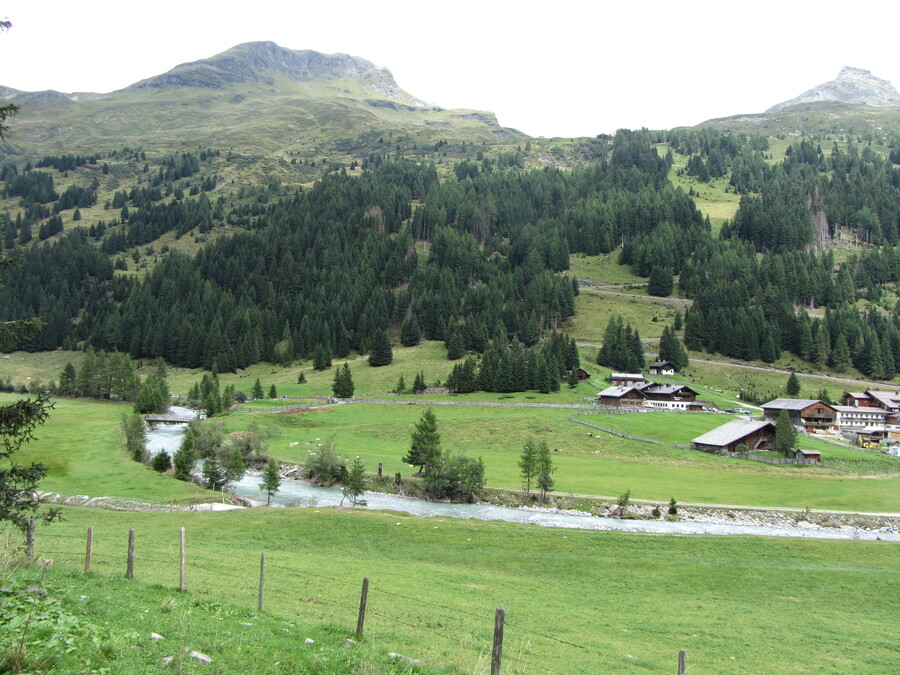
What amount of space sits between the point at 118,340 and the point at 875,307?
228713mm

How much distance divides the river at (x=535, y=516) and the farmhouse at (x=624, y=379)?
6728cm

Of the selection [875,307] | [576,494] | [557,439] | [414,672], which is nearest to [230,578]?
[414,672]

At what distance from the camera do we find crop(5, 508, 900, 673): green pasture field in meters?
14.2

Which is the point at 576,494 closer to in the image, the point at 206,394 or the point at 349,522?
the point at 349,522

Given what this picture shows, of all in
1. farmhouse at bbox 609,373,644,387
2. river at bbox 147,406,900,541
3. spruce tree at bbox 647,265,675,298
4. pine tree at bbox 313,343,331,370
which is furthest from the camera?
spruce tree at bbox 647,265,675,298

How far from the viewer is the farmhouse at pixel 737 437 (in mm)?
84750

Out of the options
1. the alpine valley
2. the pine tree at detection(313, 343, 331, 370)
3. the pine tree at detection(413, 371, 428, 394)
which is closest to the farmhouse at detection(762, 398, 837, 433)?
the alpine valley

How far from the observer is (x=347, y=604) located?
21.8 m

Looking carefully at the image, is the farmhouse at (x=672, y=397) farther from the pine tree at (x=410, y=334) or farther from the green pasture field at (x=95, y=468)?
→ the green pasture field at (x=95, y=468)

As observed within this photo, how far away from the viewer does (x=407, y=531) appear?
4197cm

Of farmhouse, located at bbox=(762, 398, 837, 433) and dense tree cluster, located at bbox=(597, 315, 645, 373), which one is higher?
dense tree cluster, located at bbox=(597, 315, 645, 373)

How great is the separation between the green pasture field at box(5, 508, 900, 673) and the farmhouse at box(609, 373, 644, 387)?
254 feet

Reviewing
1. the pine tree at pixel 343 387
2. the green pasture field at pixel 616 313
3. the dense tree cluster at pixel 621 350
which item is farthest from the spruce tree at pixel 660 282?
the pine tree at pixel 343 387

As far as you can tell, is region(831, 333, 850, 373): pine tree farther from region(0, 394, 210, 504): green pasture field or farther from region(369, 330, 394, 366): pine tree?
region(0, 394, 210, 504): green pasture field
